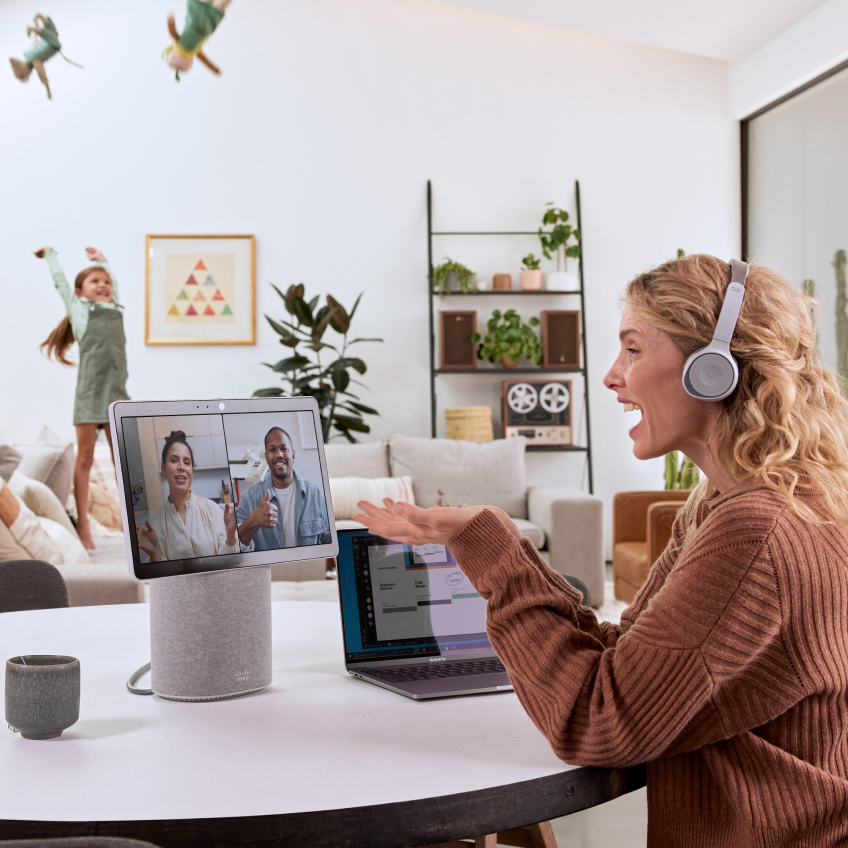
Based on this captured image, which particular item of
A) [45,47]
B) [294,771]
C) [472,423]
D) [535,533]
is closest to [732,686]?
[294,771]

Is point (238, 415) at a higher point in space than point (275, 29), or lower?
lower

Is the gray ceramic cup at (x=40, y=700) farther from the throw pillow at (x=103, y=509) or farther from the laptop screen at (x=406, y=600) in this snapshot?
the throw pillow at (x=103, y=509)

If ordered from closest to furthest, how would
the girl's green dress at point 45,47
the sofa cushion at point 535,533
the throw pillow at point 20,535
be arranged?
the girl's green dress at point 45,47 < the throw pillow at point 20,535 < the sofa cushion at point 535,533

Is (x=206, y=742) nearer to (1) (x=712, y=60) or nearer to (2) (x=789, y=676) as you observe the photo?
(2) (x=789, y=676)

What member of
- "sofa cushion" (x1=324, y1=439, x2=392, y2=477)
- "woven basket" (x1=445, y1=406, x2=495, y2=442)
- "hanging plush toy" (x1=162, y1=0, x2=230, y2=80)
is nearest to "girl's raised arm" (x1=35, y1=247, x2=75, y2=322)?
"sofa cushion" (x1=324, y1=439, x2=392, y2=477)

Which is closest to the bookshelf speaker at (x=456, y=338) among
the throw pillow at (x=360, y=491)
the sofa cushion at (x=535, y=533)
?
the throw pillow at (x=360, y=491)

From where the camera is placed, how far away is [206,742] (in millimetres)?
926

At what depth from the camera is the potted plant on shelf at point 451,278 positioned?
513 centimetres

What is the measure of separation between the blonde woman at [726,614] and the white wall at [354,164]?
14.4ft

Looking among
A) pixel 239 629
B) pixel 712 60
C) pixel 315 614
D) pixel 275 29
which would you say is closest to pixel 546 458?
pixel 712 60

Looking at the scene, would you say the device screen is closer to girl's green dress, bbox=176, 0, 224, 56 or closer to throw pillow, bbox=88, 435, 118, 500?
girl's green dress, bbox=176, 0, 224, 56

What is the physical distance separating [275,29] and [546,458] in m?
3.14

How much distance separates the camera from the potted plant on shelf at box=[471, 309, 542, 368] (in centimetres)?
505

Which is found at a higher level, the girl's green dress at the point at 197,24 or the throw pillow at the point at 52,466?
the girl's green dress at the point at 197,24
